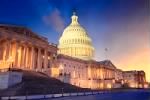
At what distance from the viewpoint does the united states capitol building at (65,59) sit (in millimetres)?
Answer: 30312

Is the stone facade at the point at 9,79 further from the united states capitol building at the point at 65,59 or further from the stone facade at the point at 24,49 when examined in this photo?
the stone facade at the point at 24,49

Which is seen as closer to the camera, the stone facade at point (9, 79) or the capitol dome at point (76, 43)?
the stone facade at point (9, 79)

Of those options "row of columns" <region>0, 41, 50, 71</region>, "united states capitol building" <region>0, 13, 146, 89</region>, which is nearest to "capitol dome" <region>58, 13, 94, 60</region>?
"united states capitol building" <region>0, 13, 146, 89</region>

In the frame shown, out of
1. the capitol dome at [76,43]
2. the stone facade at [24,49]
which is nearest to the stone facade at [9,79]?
the stone facade at [24,49]

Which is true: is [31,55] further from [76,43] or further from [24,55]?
[76,43]

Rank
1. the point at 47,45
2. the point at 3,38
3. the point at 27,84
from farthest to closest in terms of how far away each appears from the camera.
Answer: the point at 47,45, the point at 3,38, the point at 27,84

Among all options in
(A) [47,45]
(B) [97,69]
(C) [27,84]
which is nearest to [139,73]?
(B) [97,69]

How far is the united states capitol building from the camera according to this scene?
99.5 feet

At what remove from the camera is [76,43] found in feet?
236

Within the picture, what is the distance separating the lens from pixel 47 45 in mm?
36875

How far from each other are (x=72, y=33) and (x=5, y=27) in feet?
146

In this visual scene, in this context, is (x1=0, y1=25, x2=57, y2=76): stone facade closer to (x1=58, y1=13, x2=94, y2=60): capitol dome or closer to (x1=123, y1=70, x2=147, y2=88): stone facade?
(x1=58, y1=13, x2=94, y2=60): capitol dome

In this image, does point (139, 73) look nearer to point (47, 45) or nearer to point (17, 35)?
point (47, 45)

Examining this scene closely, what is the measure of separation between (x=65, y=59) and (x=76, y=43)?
72.7 ft
